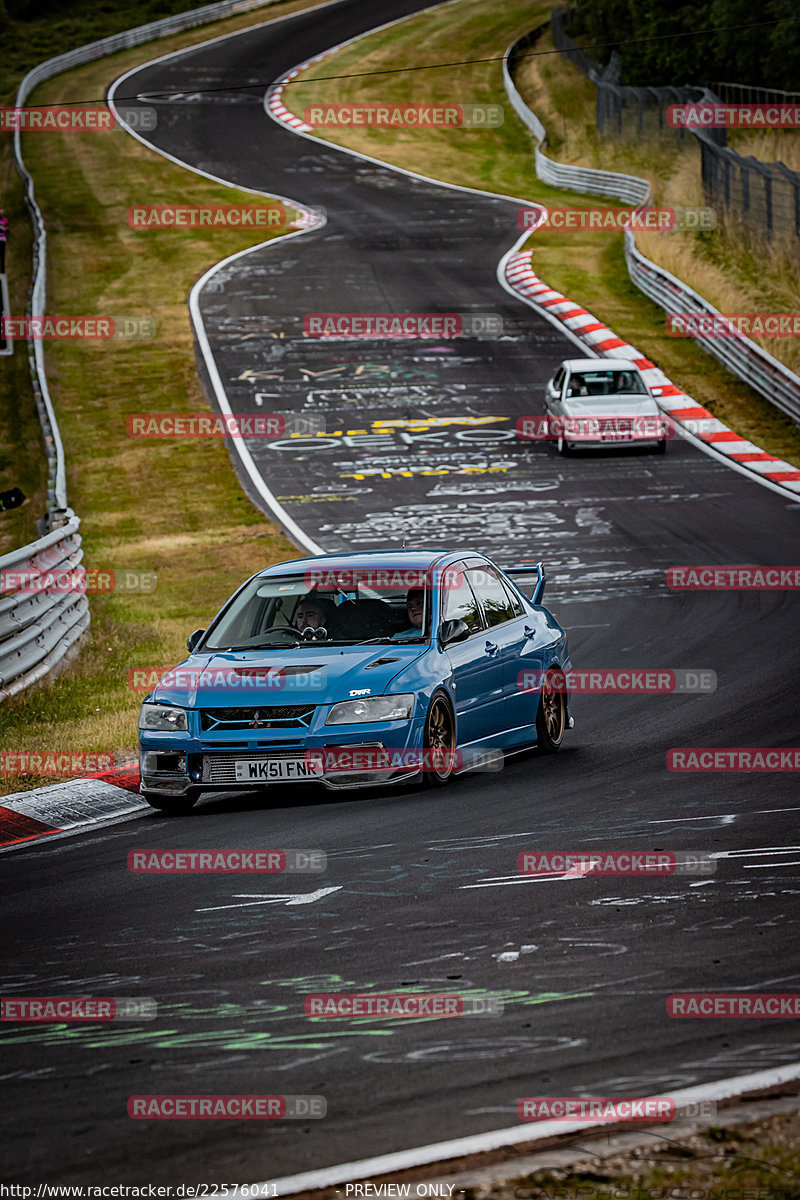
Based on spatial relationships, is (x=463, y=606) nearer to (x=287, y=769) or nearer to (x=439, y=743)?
(x=439, y=743)

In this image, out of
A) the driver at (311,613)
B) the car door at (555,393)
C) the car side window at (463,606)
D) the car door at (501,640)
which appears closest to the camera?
the driver at (311,613)

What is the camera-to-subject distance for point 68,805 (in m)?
10.4

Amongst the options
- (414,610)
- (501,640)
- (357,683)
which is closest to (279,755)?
(357,683)

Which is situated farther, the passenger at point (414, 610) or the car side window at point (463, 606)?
the car side window at point (463, 606)

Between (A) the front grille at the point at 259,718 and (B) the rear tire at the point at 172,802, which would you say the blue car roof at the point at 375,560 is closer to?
(A) the front grille at the point at 259,718

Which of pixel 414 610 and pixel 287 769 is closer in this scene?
pixel 287 769

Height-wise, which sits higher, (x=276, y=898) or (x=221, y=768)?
(x=276, y=898)

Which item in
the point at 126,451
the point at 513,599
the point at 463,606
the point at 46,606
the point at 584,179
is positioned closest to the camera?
the point at 463,606

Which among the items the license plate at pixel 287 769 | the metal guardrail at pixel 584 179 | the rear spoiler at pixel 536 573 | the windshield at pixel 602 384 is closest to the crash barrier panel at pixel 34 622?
the rear spoiler at pixel 536 573

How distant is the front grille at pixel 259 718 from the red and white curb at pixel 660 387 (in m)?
16.1

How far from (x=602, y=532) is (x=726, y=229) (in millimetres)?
20084

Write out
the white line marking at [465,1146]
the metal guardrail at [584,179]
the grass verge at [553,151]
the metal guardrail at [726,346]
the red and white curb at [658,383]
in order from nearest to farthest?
1. the white line marking at [465,1146]
2. the red and white curb at [658,383]
3. the metal guardrail at [726,346]
4. the grass verge at [553,151]
5. the metal guardrail at [584,179]

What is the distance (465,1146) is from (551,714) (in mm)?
7219

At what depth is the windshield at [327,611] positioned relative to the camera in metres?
10.6
